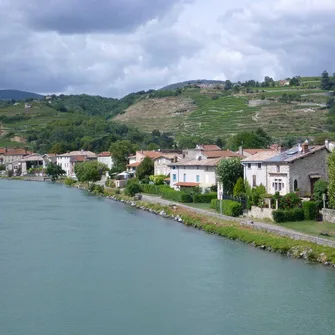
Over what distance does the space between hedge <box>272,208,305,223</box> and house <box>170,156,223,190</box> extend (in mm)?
13400

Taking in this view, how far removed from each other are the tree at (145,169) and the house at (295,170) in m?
23.0

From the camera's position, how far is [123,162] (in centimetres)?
6994

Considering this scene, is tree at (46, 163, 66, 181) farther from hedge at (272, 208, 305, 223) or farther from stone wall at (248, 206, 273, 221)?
hedge at (272, 208, 305, 223)

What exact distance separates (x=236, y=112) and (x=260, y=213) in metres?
81.7

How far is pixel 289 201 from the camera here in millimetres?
29484

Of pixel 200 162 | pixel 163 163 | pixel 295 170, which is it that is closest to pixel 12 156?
pixel 163 163

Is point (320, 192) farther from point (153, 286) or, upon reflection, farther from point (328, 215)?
point (153, 286)

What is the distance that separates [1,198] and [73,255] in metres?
29.0

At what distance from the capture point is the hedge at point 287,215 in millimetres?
28641

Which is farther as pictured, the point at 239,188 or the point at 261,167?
the point at 239,188

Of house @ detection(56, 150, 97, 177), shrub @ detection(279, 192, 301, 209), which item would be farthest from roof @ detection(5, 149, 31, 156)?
shrub @ detection(279, 192, 301, 209)

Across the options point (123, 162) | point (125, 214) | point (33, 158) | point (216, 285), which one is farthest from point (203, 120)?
point (216, 285)

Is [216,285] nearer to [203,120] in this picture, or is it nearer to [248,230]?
[248,230]

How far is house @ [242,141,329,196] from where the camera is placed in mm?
31812
